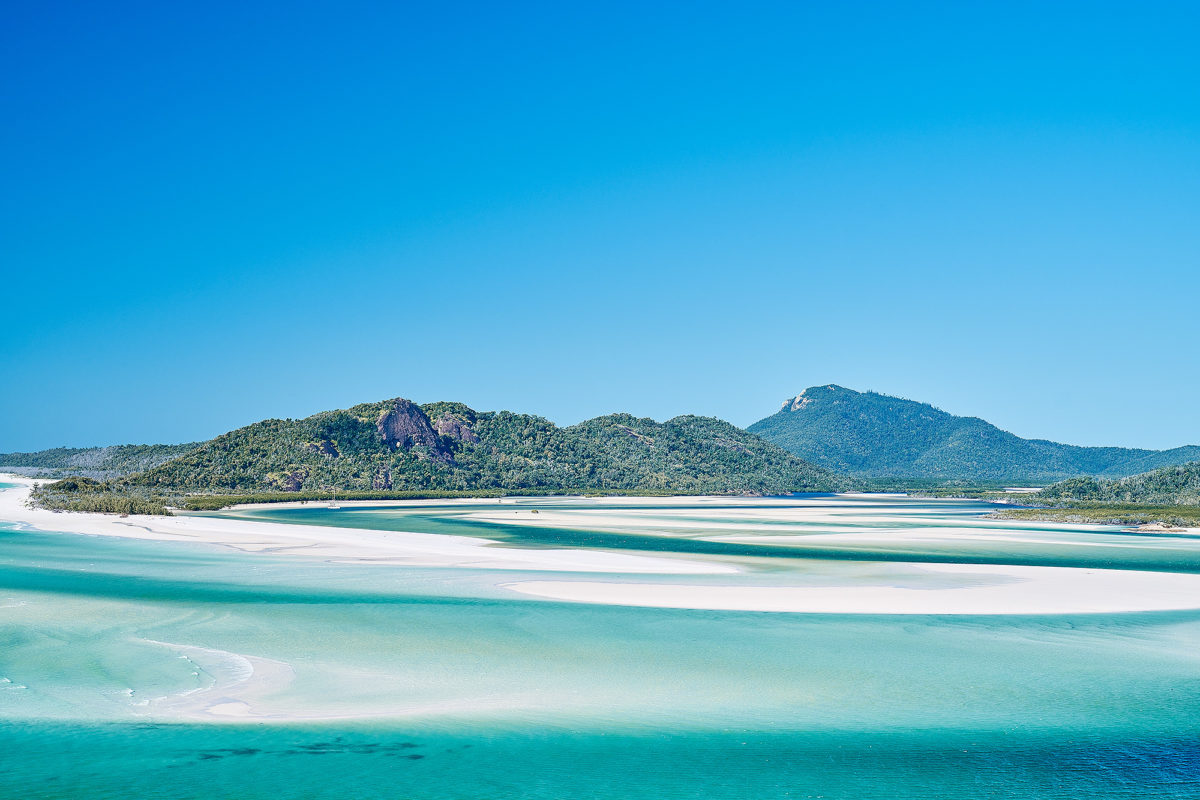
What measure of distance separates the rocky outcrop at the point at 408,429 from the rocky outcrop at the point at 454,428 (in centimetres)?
533

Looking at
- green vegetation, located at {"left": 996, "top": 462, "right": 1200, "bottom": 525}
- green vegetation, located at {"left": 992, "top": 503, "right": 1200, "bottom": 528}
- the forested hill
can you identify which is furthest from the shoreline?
the forested hill

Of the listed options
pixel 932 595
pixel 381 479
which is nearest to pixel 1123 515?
pixel 932 595

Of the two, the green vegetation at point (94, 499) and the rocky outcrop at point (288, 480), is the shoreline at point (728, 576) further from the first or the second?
the rocky outcrop at point (288, 480)

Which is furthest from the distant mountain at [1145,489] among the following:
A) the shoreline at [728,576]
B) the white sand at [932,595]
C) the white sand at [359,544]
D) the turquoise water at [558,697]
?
the turquoise water at [558,697]

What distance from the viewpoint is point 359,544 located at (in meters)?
42.2

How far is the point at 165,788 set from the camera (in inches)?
448

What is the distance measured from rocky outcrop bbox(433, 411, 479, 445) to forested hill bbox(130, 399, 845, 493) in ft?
0.74

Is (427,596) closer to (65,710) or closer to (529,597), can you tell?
(529,597)

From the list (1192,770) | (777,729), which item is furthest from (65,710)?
(1192,770)

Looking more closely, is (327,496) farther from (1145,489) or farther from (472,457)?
(1145,489)

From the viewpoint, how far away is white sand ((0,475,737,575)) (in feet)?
114

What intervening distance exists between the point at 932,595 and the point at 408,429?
354 feet

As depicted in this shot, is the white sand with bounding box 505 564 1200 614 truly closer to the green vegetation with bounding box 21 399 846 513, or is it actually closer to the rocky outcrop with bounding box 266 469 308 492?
the green vegetation with bounding box 21 399 846 513

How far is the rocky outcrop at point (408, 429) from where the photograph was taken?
4931 inches
